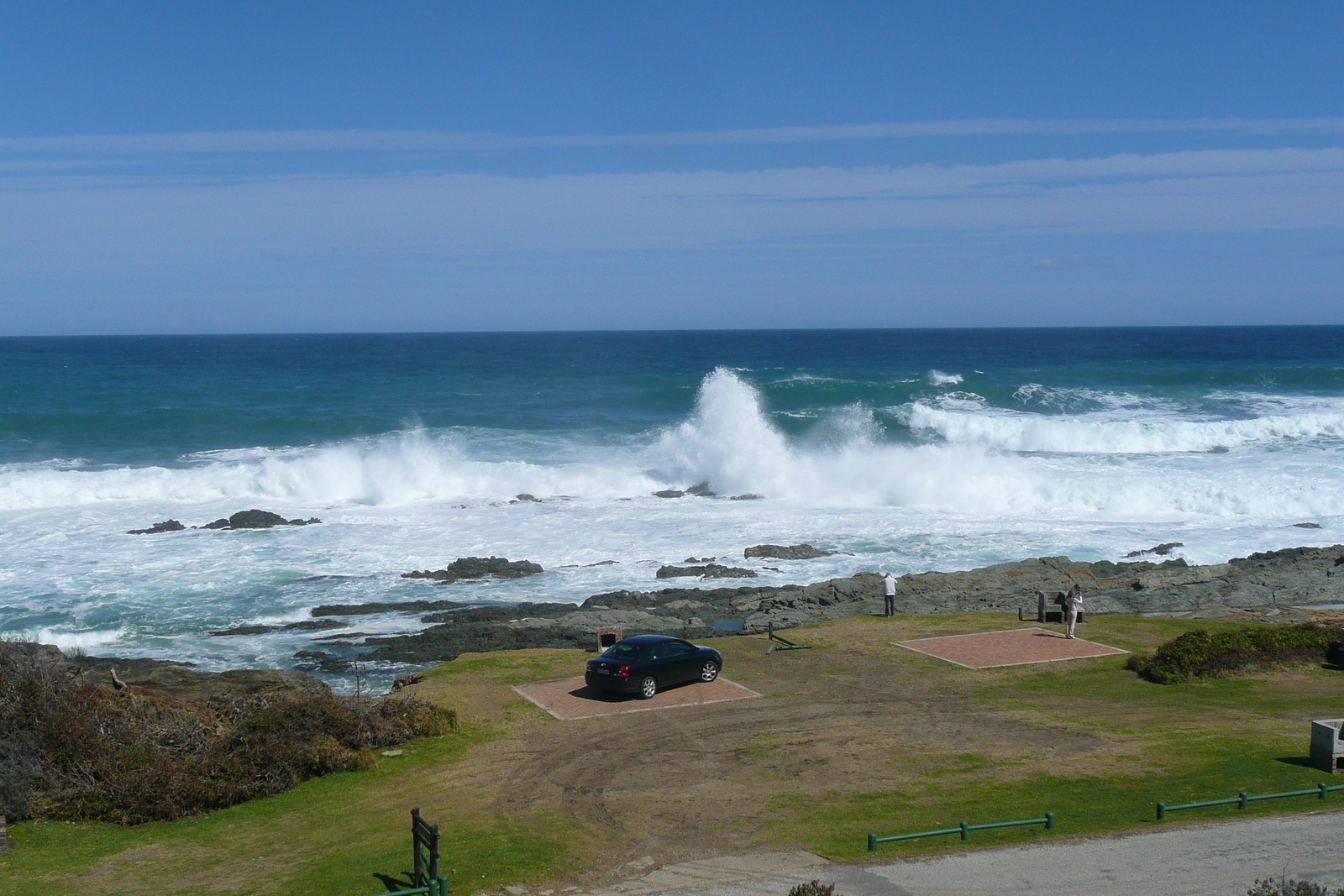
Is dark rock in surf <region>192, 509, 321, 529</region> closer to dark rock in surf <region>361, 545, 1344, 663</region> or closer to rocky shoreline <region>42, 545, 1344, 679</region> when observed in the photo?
rocky shoreline <region>42, 545, 1344, 679</region>

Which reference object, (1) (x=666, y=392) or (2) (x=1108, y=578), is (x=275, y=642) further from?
(1) (x=666, y=392)

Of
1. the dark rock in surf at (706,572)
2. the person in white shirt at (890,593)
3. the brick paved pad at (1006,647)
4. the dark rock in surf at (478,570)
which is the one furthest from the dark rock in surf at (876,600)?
the dark rock in surf at (478,570)

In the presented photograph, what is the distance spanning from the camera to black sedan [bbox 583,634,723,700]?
2072 cm

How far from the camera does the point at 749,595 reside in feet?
104

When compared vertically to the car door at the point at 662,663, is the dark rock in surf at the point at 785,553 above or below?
below

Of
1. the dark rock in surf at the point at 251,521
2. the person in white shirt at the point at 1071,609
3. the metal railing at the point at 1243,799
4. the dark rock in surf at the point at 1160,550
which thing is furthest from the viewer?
the dark rock in surf at the point at 251,521

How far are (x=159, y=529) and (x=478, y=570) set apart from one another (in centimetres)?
1349

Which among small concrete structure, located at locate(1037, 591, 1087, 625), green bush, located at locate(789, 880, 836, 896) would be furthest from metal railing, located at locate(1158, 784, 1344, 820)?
small concrete structure, located at locate(1037, 591, 1087, 625)

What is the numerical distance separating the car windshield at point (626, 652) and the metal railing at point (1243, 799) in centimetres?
951

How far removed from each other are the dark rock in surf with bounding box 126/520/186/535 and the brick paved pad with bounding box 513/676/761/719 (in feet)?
76.6

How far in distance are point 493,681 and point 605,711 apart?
3246 millimetres

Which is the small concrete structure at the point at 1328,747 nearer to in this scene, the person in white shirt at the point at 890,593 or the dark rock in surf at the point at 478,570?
the person in white shirt at the point at 890,593

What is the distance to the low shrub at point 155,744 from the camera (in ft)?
50.5

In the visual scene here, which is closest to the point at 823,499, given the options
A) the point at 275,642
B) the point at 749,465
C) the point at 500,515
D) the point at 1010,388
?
the point at 749,465
